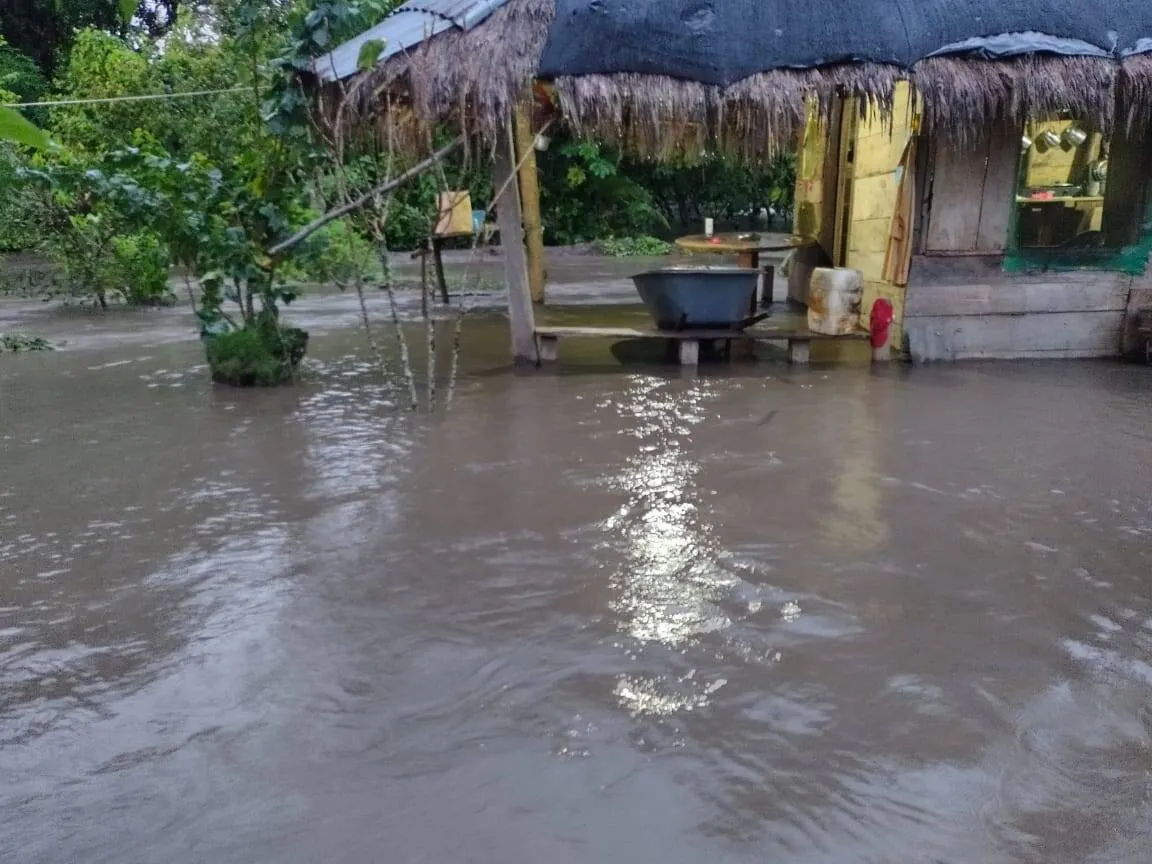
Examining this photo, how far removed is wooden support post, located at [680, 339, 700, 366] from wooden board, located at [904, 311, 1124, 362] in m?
1.80

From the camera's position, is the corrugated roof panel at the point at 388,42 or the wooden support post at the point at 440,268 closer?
the corrugated roof panel at the point at 388,42

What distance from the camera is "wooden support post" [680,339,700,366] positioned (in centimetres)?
813

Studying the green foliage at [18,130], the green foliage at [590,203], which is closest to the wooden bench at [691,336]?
the green foliage at [18,130]

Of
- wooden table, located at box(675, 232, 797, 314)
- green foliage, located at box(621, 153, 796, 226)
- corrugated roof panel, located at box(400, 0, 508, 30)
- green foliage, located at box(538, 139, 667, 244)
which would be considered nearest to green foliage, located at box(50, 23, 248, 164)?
corrugated roof panel, located at box(400, 0, 508, 30)

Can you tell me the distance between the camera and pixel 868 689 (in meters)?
2.96

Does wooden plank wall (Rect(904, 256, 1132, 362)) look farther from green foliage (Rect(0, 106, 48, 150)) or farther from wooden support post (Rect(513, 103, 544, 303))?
green foliage (Rect(0, 106, 48, 150))

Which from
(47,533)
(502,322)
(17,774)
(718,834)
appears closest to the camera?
(718,834)

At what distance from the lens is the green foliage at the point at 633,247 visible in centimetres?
2105

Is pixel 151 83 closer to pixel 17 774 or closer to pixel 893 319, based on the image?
pixel 893 319

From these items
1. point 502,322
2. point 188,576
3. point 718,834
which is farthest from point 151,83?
point 718,834

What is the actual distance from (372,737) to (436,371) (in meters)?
5.44

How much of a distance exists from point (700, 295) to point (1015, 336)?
2.79 metres

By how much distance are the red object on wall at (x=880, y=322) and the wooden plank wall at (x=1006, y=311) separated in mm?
218

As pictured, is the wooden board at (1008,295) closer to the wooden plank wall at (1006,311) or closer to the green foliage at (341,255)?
the wooden plank wall at (1006,311)
